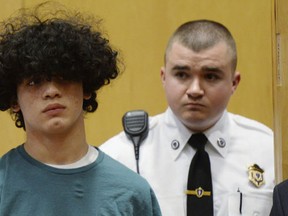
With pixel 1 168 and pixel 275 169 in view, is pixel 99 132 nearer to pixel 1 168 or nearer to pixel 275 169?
pixel 275 169

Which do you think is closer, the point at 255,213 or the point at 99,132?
the point at 255,213

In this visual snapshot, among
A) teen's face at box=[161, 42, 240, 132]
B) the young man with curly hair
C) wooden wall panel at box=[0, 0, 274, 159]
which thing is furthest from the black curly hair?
wooden wall panel at box=[0, 0, 274, 159]

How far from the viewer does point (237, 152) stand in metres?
1.85

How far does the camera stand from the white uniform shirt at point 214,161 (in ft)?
5.75

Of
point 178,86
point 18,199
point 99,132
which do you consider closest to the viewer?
point 18,199

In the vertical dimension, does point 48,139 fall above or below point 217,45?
below

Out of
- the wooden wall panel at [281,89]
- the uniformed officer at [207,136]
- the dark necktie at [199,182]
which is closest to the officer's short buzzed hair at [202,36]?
the uniformed officer at [207,136]

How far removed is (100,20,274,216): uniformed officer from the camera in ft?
5.74

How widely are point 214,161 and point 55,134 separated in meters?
0.65

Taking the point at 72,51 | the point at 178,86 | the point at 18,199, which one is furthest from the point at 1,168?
the point at 178,86

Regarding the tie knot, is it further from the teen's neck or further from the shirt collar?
the teen's neck

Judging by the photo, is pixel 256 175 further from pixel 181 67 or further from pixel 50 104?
pixel 50 104

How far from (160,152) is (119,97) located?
0.81 metres

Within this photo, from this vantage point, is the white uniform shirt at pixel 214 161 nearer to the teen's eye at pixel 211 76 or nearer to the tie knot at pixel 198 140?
the tie knot at pixel 198 140
